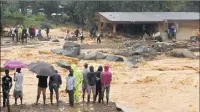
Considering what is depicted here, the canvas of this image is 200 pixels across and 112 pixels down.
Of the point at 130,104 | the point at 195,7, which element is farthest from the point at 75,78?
the point at 195,7

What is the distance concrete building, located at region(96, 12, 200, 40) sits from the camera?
37.4 metres

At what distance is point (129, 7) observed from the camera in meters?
49.7

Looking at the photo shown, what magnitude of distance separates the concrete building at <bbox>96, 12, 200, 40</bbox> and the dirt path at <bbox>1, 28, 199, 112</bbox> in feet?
33.1

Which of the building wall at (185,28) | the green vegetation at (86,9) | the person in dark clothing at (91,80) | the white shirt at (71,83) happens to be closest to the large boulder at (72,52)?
the person in dark clothing at (91,80)

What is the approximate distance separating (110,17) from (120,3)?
469 inches

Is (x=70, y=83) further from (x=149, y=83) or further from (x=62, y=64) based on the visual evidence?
(x=62, y=64)

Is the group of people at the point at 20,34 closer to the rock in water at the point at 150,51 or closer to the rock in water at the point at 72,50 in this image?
the rock in water at the point at 72,50

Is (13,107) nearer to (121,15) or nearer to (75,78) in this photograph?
(75,78)

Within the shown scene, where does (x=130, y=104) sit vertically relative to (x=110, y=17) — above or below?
below

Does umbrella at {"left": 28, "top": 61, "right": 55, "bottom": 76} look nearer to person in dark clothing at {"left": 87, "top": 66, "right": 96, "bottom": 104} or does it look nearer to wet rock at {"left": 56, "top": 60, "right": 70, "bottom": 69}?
person in dark clothing at {"left": 87, "top": 66, "right": 96, "bottom": 104}

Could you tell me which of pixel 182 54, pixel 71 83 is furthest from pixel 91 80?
pixel 182 54

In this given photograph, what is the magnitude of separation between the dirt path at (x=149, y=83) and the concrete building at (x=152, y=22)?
10093 mm

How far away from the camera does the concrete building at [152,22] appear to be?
1473 inches

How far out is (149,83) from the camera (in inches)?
781
